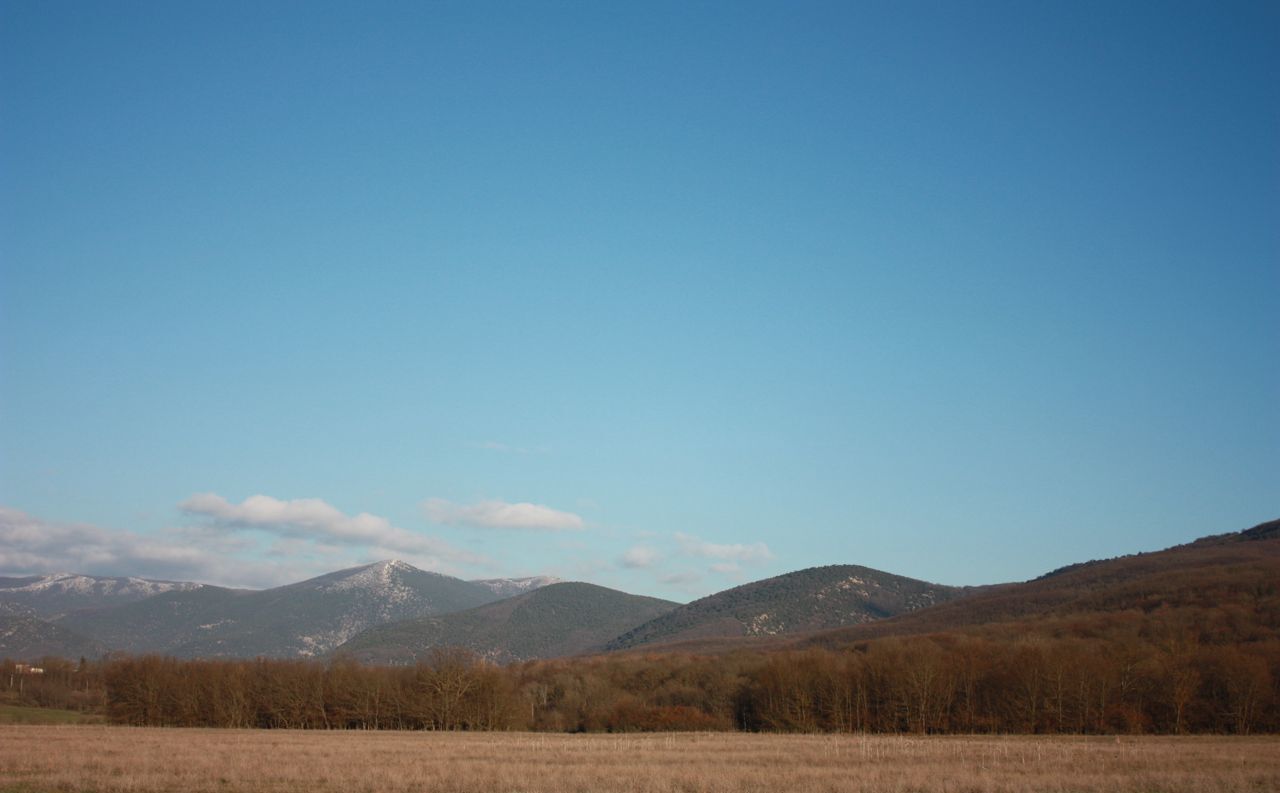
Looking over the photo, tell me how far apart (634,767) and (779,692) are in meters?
54.1

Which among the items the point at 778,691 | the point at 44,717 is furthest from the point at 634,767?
the point at 44,717

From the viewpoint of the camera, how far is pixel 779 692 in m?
86.0

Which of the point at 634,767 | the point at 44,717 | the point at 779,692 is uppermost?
the point at 634,767

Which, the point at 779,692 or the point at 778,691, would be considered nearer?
the point at 779,692

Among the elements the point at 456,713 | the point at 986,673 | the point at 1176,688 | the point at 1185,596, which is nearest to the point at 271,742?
the point at 456,713

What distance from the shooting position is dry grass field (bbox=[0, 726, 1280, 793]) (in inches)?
1128

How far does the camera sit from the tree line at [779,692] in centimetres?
7181

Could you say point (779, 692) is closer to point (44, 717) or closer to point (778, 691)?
point (778, 691)

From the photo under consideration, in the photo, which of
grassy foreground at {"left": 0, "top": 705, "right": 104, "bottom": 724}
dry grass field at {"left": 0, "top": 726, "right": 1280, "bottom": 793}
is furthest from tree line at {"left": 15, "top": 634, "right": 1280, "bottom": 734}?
dry grass field at {"left": 0, "top": 726, "right": 1280, "bottom": 793}

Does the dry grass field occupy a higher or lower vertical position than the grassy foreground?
higher

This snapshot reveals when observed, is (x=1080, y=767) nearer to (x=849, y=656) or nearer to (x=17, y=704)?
(x=849, y=656)

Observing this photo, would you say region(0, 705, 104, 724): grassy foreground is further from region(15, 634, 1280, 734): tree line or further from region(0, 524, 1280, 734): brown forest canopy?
region(15, 634, 1280, 734): tree line

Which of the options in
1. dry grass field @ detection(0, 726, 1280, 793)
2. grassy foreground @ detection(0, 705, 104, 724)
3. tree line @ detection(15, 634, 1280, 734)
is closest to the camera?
dry grass field @ detection(0, 726, 1280, 793)

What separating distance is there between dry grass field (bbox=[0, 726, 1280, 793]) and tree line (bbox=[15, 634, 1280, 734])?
2339cm
